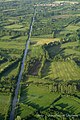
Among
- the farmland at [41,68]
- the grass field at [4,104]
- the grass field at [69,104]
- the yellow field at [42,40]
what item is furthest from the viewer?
the yellow field at [42,40]

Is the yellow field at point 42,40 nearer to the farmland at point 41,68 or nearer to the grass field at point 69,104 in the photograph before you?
the farmland at point 41,68

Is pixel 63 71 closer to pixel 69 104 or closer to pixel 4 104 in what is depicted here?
pixel 69 104

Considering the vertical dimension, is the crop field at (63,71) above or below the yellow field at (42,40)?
below

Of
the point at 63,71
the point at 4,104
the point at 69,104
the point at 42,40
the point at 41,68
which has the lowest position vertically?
the point at 69,104

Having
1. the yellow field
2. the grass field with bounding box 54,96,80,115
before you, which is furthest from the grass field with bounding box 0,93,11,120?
the yellow field

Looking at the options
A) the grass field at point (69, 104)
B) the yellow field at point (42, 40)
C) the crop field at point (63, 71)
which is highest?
the yellow field at point (42, 40)

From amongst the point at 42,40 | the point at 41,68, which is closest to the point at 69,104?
the point at 41,68

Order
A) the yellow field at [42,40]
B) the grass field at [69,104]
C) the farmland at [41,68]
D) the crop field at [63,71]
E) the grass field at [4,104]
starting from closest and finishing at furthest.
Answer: the grass field at [4,104]
the grass field at [69,104]
the farmland at [41,68]
the crop field at [63,71]
the yellow field at [42,40]

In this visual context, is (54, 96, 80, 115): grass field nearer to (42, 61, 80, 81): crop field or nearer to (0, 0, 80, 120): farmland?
(0, 0, 80, 120): farmland

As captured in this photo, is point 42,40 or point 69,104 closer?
point 69,104

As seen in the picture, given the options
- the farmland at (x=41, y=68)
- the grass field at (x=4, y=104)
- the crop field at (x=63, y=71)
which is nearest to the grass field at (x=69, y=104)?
the farmland at (x=41, y=68)
